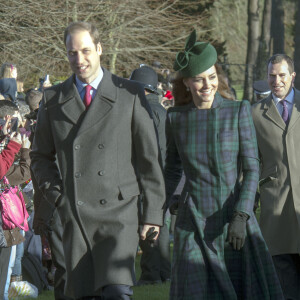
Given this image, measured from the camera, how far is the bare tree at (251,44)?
2985 centimetres

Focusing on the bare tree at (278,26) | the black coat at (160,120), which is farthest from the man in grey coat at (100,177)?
the bare tree at (278,26)

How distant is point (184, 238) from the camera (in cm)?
539

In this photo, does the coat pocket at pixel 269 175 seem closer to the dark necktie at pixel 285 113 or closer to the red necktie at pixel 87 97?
the dark necktie at pixel 285 113

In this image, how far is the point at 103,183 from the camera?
5.28 meters

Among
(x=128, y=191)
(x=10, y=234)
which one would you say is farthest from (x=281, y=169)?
(x=10, y=234)

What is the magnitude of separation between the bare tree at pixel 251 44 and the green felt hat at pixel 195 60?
24154 millimetres

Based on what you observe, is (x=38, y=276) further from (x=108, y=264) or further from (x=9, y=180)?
(x=108, y=264)

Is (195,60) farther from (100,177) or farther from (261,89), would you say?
(261,89)

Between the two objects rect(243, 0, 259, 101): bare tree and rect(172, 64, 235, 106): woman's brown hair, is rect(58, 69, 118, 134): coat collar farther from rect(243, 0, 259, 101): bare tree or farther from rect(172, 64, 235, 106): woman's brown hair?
Answer: rect(243, 0, 259, 101): bare tree

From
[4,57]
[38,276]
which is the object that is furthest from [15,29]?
[38,276]

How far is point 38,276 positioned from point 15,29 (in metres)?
11.2

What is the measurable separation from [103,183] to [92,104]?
498 mm

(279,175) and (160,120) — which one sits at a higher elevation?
(160,120)

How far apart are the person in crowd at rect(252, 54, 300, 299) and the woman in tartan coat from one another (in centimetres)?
172
